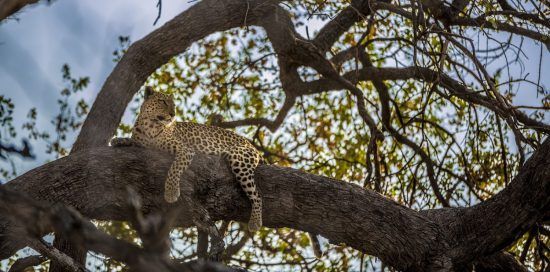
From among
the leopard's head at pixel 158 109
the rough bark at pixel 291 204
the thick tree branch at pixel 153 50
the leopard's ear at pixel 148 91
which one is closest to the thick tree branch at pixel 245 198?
the rough bark at pixel 291 204

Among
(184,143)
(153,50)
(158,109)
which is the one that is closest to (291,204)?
(184,143)

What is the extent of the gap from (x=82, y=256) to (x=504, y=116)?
14.3ft

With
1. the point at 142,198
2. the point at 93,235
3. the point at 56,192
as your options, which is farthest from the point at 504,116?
the point at 93,235

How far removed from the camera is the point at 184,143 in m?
6.39

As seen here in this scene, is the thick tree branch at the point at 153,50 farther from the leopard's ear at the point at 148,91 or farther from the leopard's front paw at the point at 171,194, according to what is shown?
the leopard's front paw at the point at 171,194

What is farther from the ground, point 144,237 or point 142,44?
point 142,44

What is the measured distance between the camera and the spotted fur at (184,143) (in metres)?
5.84

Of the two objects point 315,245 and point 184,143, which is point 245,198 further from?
point 315,245

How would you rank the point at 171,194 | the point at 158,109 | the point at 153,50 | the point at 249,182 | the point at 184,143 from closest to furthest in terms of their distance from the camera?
the point at 171,194
the point at 249,182
the point at 184,143
the point at 158,109
the point at 153,50

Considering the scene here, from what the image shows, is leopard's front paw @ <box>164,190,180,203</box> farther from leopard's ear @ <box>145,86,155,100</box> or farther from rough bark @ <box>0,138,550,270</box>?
leopard's ear @ <box>145,86,155,100</box>

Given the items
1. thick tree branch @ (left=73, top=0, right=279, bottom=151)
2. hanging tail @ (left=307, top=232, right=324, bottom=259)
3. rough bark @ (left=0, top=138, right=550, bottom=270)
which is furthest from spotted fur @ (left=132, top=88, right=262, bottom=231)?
hanging tail @ (left=307, top=232, right=324, bottom=259)

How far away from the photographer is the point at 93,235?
2850 millimetres

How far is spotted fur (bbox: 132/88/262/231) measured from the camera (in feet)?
19.2

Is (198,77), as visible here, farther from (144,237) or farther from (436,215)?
(144,237)
